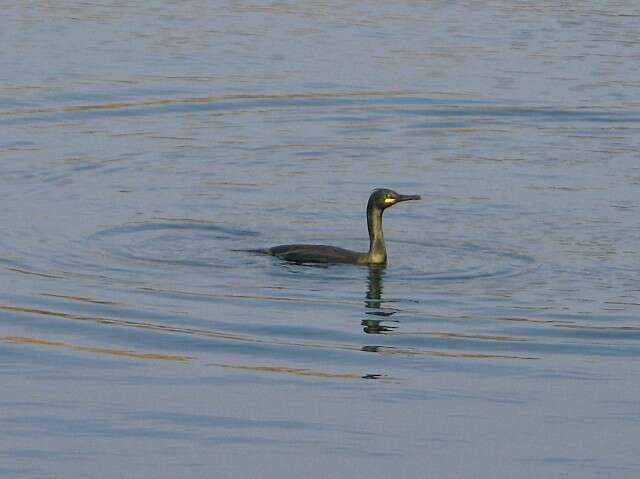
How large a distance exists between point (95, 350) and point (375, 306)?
2.72 meters

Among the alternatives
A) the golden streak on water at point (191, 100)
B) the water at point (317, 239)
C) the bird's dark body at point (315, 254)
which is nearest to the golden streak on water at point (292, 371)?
the water at point (317, 239)

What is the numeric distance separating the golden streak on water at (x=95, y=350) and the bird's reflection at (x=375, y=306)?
5.65ft

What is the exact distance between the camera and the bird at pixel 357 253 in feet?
52.1

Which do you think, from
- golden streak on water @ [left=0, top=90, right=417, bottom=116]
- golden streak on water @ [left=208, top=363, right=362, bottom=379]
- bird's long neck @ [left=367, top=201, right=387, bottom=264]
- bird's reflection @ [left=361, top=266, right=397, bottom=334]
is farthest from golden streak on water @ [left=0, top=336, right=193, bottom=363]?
golden streak on water @ [left=0, top=90, right=417, bottom=116]

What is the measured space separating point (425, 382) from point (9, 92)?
42.3ft

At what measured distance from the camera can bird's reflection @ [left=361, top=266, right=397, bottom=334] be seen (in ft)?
45.4

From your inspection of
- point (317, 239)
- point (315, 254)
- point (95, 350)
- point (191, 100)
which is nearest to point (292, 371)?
point (95, 350)

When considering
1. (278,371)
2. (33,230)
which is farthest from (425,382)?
(33,230)

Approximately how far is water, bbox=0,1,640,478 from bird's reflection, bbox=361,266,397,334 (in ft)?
0.12

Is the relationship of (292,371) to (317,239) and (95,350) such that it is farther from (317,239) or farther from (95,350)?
(317,239)

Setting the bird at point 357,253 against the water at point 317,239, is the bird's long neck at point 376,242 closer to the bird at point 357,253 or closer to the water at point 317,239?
the bird at point 357,253

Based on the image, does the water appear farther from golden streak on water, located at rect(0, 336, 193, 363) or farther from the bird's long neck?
the bird's long neck

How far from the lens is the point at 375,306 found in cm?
1471

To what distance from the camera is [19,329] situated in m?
13.6
